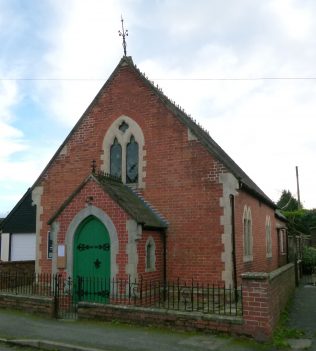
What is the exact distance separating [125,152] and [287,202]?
5293 centimetres

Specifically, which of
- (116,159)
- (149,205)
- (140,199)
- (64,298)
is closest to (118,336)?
(64,298)

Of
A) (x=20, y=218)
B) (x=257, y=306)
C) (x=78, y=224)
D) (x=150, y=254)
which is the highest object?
(x=20, y=218)

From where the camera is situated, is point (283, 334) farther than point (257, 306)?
Yes

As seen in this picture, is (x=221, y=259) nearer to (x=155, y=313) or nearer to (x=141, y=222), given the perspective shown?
(x=141, y=222)

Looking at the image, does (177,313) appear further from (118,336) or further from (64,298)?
(64,298)

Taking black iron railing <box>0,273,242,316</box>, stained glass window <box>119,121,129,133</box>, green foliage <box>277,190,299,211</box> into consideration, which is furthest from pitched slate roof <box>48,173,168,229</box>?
green foliage <box>277,190,299,211</box>

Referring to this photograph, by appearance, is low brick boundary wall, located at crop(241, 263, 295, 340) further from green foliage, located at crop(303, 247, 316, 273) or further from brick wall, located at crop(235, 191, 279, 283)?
green foliage, located at crop(303, 247, 316, 273)

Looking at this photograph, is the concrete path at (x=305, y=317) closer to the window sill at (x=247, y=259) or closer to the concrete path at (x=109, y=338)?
the concrete path at (x=109, y=338)

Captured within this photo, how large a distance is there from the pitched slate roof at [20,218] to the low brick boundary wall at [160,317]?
2206cm

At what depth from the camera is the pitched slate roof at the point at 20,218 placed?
1272 inches

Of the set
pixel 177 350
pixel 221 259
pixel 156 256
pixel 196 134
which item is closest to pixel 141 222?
pixel 156 256

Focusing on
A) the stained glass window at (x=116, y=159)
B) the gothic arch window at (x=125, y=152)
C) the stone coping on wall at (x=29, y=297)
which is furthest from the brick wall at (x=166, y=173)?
the stone coping on wall at (x=29, y=297)

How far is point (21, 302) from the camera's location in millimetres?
12820

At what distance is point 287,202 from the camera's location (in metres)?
64.5
